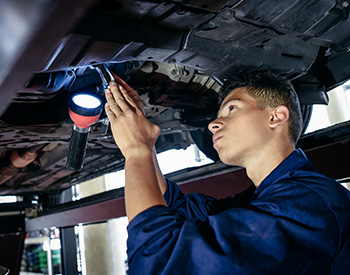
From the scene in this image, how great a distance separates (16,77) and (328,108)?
4936 mm

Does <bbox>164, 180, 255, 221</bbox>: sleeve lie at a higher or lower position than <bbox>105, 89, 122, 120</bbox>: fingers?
lower

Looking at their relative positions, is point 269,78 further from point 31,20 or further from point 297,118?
point 31,20

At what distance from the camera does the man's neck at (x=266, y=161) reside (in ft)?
3.27

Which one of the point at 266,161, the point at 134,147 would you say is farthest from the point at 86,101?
the point at 266,161

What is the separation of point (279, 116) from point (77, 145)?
0.67 m

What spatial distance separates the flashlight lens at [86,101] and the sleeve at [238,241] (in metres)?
0.52

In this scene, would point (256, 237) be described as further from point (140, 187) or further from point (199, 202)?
point (199, 202)

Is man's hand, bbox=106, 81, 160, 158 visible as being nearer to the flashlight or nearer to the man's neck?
the flashlight

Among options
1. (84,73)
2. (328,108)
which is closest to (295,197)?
(84,73)

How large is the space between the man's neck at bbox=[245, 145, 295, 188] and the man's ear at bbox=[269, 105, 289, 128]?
0.08m

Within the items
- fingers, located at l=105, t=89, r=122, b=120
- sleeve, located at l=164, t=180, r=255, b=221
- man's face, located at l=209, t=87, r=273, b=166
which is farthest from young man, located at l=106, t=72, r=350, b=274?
sleeve, located at l=164, t=180, r=255, b=221

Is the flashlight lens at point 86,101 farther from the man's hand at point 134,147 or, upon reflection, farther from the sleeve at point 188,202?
the sleeve at point 188,202

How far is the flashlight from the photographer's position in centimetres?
109

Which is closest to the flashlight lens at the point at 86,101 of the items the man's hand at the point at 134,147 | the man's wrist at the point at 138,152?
the man's hand at the point at 134,147
